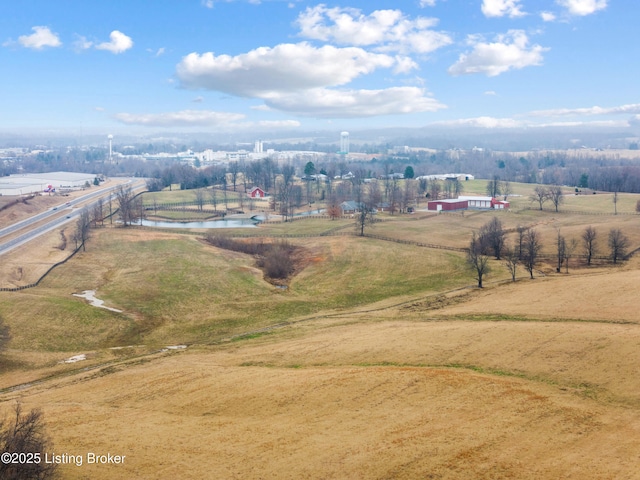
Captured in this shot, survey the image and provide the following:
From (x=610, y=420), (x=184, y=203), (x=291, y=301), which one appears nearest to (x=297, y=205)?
(x=184, y=203)

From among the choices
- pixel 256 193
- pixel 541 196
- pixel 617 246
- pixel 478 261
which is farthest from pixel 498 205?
pixel 256 193

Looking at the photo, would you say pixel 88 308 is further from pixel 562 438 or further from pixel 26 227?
pixel 26 227

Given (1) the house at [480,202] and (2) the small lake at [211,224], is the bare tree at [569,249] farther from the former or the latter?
(2) the small lake at [211,224]

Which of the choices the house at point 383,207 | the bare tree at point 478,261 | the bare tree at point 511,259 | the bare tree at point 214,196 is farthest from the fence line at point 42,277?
the house at point 383,207

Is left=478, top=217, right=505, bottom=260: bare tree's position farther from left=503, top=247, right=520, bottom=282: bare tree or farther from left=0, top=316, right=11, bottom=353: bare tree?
left=0, top=316, right=11, bottom=353: bare tree

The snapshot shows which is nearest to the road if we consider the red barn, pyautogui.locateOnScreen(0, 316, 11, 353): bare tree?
pyautogui.locateOnScreen(0, 316, 11, 353): bare tree
